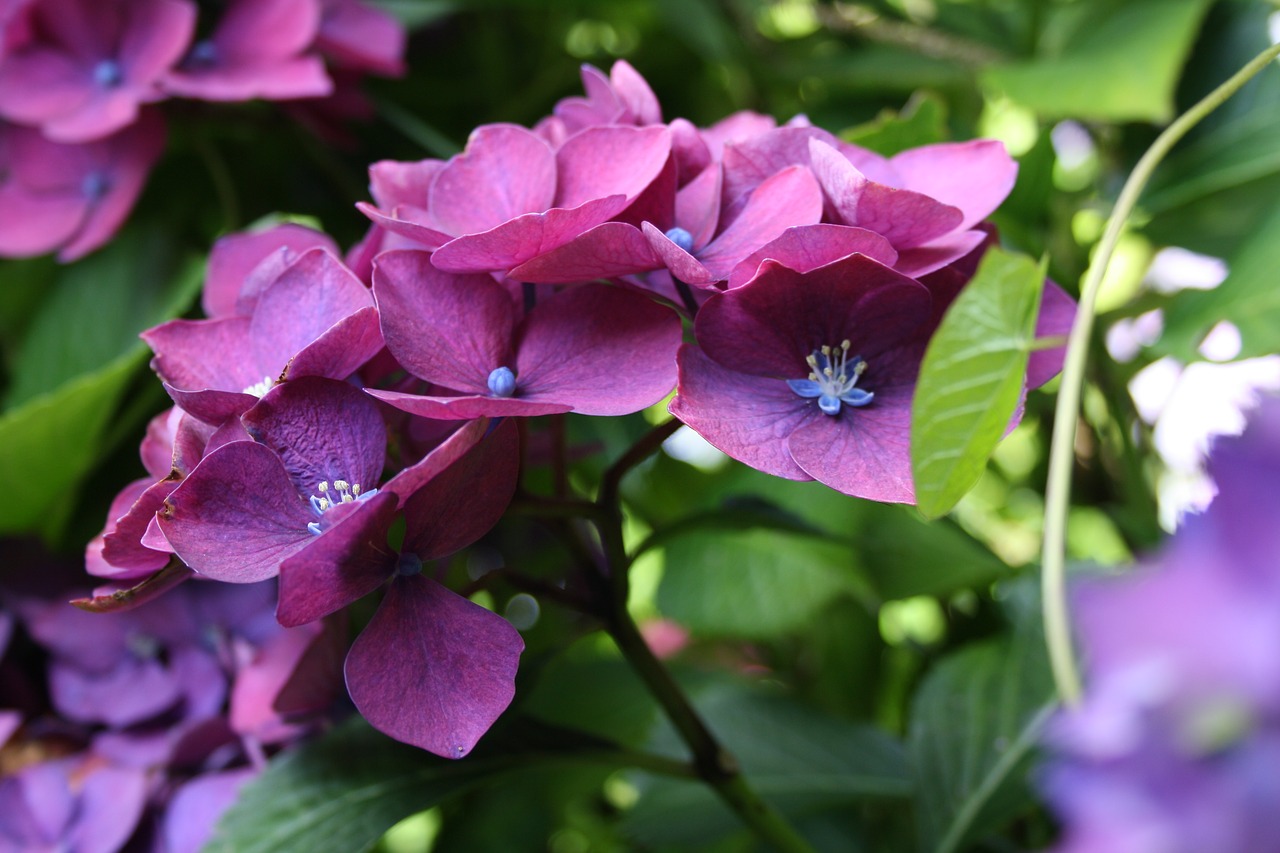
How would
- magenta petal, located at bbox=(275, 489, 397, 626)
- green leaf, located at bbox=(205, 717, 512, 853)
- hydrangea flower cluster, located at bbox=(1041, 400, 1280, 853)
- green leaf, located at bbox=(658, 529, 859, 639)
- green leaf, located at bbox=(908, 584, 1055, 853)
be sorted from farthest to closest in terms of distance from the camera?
green leaf, located at bbox=(658, 529, 859, 639), green leaf, located at bbox=(908, 584, 1055, 853), green leaf, located at bbox=(205, 717, 512, 853), magenta petal, located at bbox=(275, 489, 397, 626), hydrangea flower cluster, located at bbox=(1041, 400, 1280, 853)

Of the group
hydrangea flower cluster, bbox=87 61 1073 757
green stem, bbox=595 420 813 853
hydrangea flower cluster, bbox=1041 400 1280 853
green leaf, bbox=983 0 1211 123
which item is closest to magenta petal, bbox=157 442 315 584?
hydrangea flower cluster, bbox=87 61 1073 757

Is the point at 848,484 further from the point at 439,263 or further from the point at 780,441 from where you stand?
the point at 439,263

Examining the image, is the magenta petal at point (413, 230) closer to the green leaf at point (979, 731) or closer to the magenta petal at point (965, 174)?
the magenta petal at point (965, 174)

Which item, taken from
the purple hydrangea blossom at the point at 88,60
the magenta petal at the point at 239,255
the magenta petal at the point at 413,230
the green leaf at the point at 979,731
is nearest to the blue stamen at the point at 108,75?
the purple hydrangea blossom at the point at 88,60

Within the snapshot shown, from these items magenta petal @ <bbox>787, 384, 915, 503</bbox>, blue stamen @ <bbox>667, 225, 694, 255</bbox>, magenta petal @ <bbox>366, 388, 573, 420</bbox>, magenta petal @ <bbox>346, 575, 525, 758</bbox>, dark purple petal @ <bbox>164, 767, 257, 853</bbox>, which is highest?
blue stamen @ <bbox>667, 225, 694, 255</bbox>

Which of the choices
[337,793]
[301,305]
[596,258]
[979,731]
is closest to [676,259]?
[596,258]

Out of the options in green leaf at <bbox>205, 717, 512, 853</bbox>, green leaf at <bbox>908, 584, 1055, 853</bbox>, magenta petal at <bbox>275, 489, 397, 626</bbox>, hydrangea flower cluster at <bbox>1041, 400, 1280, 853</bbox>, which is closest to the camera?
hydrangea flower cluster at <bbox>1041, 400, 1280, 853</bbox>

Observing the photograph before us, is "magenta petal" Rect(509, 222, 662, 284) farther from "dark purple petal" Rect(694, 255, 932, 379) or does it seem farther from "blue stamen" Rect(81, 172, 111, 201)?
"blue stamen" Rect(81, 172, 111, 201)
